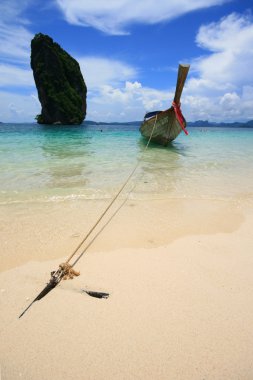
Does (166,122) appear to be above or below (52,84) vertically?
below

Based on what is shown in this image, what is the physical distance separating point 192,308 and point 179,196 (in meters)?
3.55

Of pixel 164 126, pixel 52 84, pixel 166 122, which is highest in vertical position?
pixel 52 84

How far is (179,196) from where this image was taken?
5.55m

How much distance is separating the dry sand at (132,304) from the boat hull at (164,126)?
448 inches

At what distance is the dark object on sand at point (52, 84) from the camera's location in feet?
196

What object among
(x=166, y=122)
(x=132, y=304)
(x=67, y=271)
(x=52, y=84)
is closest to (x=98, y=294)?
(x=132, y=304)

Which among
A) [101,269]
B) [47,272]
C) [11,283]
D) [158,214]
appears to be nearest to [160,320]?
[101,269]

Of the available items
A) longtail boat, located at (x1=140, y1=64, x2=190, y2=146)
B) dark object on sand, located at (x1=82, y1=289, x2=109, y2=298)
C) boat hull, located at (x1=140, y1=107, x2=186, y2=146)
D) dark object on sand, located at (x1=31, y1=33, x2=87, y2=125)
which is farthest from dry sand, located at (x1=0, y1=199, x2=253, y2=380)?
dark object on sand, located at (x1=31, y1=33, x2=87, y2=125)

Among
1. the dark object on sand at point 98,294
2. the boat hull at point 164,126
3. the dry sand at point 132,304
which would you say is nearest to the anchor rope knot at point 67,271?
the dry sand at point 132,304

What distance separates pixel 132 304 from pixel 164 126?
45.4 ft

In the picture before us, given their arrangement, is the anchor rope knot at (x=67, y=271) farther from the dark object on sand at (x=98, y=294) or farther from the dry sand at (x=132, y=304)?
the dark object on sand at (x=98, y=294)

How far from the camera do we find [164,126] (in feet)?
49.1

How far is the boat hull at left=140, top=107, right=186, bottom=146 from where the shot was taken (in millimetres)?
14242

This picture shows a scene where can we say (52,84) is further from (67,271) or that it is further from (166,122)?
(67,271)
